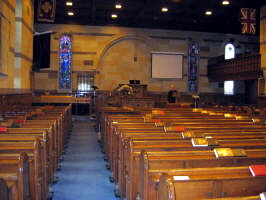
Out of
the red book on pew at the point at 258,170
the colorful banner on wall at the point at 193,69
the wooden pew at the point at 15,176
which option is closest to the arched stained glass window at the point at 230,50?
the colorful banner on wall at the point at 193,69

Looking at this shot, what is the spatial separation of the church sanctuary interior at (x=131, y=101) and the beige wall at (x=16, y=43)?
4cm

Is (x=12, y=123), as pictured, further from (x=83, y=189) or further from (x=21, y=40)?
(x=21, y=40)

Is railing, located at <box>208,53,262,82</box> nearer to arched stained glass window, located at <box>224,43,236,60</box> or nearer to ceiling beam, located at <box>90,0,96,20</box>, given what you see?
arched stained glass window, located at <box>224,43,236,60</box>

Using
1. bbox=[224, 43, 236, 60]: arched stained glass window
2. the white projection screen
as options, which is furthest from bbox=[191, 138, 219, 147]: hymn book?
bbox=[224, 43, 236, 60]: arched stained glass window

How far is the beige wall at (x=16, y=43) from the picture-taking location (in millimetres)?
8406

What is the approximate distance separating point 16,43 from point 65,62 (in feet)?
17.5

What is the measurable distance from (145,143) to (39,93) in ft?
43.3

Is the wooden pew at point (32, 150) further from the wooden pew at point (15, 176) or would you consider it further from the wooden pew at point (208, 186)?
the wooden pew at point (208, 186)

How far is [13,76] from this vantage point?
9.95 m

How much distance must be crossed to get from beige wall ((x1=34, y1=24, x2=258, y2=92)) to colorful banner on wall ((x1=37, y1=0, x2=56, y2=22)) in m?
5.36

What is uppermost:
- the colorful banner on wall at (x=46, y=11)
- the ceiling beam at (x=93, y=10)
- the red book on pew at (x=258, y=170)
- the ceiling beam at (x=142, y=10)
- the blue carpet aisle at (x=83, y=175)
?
the ceiling beam at (x=93, y=10)

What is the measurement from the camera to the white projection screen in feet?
54.1

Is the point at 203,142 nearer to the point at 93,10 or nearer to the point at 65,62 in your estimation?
the point at 93,10

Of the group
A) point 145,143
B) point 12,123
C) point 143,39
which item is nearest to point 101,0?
point 143,39
